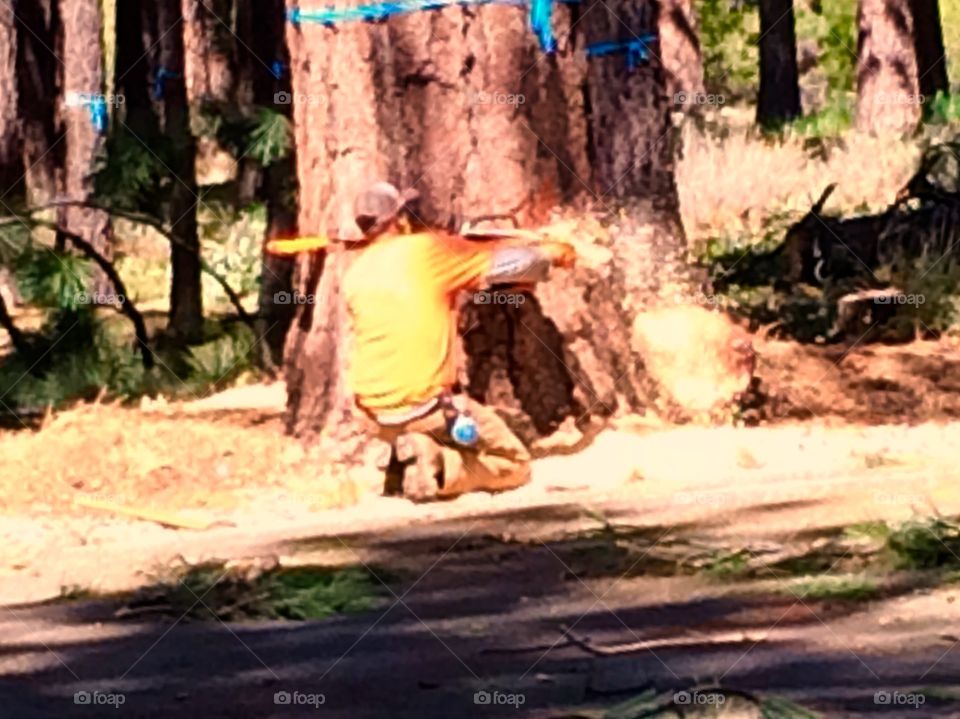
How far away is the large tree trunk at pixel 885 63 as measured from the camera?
22.1 meters

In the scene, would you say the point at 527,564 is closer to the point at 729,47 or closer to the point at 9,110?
the point at 9,110

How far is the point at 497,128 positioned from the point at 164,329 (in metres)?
4.88

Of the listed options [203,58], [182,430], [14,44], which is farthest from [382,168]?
[203,58]

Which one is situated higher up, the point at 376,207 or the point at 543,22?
the point at 543,22

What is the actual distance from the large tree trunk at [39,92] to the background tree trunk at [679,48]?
6.97 metres

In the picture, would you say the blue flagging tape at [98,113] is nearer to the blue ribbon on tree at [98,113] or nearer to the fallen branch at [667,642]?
the blue ribbon on tree at [98,113]

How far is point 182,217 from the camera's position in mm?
13852

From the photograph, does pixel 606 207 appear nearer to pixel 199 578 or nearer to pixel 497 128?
pixel 497 128

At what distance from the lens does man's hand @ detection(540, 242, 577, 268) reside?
9633 millimetres
